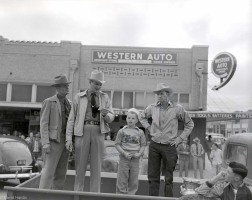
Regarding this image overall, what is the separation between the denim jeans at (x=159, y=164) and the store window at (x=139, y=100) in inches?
556

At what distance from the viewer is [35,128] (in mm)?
20141

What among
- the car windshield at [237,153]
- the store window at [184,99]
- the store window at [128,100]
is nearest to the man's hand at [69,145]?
the car windshield at [237,153]

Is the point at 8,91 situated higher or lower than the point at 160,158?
higher

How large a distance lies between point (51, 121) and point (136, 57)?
1459 cm

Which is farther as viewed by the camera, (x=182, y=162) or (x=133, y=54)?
(x=133, y=54)

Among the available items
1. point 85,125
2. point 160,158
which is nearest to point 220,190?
point 160,158

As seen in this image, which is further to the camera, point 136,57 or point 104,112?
point 136,57

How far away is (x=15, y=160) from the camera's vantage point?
9.59 meters

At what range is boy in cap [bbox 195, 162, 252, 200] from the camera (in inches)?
135

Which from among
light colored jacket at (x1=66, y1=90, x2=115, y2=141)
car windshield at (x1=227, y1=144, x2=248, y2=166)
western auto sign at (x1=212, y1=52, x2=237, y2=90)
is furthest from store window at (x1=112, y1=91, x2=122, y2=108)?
light colored jacket at (x1=66, y1=90, x2=115, y2=141)

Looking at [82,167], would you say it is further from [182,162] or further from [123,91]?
[123,91]

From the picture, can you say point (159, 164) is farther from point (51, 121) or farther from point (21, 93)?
point (21, 93)

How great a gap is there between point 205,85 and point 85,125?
49.2 feet

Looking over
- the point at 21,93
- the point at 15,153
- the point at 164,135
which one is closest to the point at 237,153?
the point at 164,135
